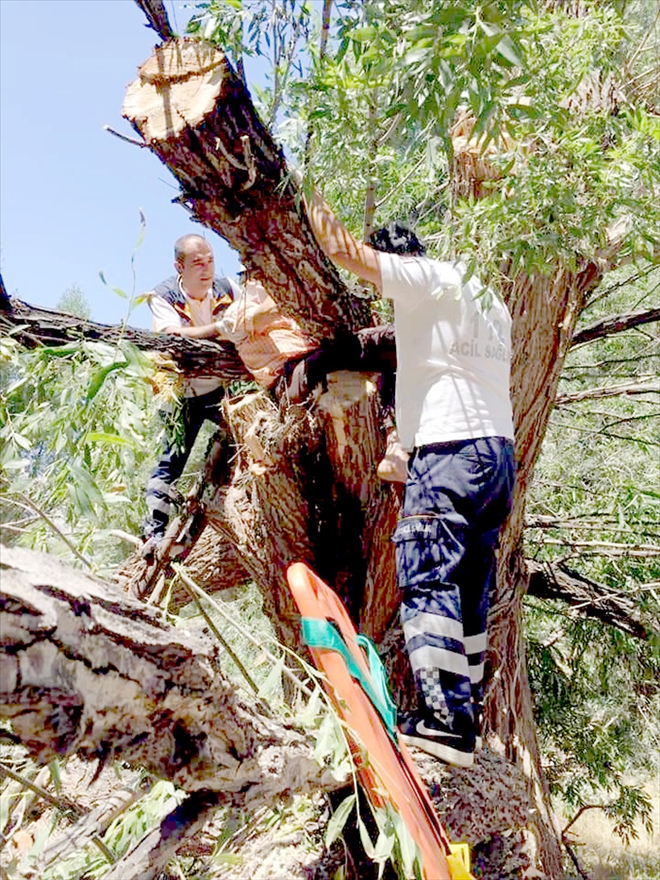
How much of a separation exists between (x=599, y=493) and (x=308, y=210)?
2603 mm

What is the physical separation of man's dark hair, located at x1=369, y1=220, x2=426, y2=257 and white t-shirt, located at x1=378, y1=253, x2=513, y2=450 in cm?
18

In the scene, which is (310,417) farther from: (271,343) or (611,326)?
(611,326)

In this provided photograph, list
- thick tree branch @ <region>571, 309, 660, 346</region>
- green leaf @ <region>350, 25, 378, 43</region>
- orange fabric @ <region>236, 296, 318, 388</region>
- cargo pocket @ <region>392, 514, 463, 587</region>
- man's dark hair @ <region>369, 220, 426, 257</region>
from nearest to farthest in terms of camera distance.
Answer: green leaf @ <region>350, 25, 378, 43</region>, cargo pocket @ <region>392, 514, 463, 587</region>, man's dark hair @ <region>369, 220, 426, 257</region>, orange fabric @ <region>236, 296, 318, 388</region>, thick tree branch @ <region>571, 309, 660, 346</region>

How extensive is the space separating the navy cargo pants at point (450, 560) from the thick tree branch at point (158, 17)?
1.38m

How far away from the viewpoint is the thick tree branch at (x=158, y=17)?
6.34ft

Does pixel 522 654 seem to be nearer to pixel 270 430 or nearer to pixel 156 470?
pixel 270 430

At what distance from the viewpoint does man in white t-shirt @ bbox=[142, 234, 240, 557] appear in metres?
3.25

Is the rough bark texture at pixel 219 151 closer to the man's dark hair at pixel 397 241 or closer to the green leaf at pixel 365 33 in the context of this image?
the man's dark hair at pixel 397 241

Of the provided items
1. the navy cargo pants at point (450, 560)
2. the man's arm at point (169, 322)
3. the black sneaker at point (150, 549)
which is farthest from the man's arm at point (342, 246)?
the black sneaker at point (150, 549)

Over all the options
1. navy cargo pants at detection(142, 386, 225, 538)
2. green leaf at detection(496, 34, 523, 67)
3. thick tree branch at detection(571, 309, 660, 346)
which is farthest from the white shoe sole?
thick tree branch at detection(571, 309, 660, 346)

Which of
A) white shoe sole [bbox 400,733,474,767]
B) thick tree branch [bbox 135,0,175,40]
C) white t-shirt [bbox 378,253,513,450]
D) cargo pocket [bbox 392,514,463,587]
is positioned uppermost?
thick tree branch [bbox 135,0,175,40]

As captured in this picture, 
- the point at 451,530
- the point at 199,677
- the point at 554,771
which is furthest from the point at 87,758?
the point at 554,771

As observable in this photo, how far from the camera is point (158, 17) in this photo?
2.01 metres

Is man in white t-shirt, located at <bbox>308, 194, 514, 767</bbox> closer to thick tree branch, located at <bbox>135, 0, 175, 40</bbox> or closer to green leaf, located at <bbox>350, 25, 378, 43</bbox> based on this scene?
thick tree branch, located at <bbox>135, 0, 175, 40</bbox>
